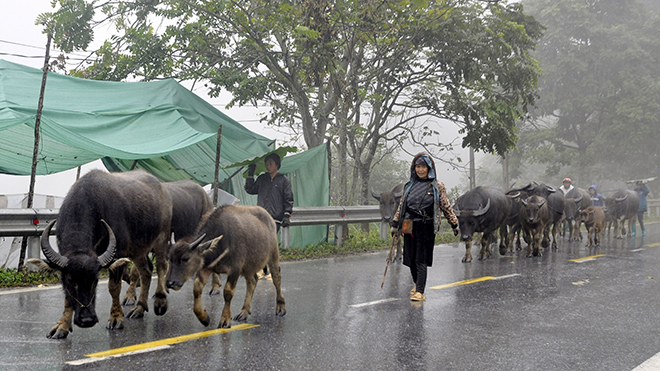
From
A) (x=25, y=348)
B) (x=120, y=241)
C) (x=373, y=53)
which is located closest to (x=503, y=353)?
(x=120, y=241)

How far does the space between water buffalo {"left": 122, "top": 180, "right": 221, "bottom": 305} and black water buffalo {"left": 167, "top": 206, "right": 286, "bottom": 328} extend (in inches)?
33.9

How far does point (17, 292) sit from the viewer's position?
7.57 m

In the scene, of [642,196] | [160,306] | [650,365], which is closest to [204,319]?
[160,306]

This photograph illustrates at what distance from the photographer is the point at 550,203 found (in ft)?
52.5

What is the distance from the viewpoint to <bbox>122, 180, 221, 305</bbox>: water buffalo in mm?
7250

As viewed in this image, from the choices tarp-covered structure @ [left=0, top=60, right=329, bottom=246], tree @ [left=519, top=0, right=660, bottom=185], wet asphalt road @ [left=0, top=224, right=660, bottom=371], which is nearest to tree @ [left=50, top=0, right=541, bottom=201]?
tarp-covered structure @ [left=0, top=60, right=329, bottom=246]

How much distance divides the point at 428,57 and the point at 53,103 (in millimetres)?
10505

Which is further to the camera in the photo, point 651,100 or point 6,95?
point 651,100

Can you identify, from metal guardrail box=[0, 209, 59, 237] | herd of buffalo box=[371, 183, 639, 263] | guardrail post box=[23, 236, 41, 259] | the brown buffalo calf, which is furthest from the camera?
the brown buffalo calf

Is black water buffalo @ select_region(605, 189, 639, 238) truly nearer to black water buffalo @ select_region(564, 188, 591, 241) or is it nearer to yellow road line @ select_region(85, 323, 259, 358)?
black water buffalo @ select_region(564, 188, 591, 241)

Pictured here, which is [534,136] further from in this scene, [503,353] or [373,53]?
[503,353]

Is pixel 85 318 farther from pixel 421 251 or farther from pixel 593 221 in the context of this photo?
pixel 593 221

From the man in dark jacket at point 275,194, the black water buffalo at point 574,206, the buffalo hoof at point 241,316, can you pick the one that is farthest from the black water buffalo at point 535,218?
the buffalo hoof at point 241,316

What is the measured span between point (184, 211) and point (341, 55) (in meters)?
10.5
